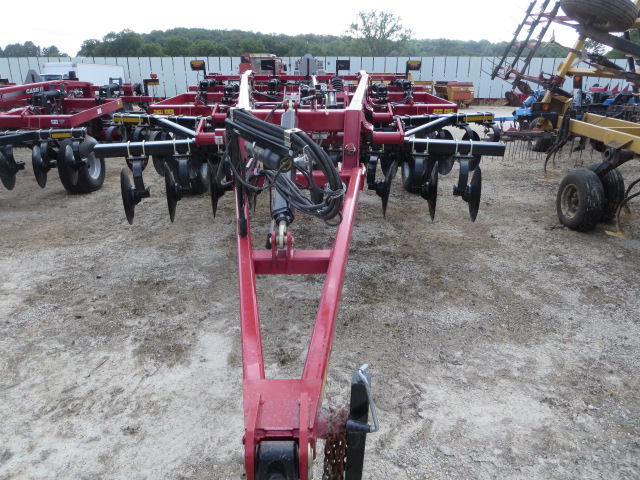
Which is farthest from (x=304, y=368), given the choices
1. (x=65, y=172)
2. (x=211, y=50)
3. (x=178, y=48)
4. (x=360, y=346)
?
(x=178, y=48)

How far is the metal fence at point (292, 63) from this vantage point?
22250 millimetres

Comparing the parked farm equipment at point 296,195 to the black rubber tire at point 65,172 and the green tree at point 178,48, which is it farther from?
the green tree at point 178,48

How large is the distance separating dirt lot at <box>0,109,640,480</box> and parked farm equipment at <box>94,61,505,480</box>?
1.92 ft

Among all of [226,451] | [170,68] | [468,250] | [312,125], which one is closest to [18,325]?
[226,451]

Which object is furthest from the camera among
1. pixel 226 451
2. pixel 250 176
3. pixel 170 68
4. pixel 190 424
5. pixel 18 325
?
pixel 170 68

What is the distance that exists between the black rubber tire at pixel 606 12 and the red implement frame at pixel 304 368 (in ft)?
12.1

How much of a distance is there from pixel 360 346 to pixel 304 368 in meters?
1.31

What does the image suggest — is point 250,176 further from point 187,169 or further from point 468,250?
point 468,250

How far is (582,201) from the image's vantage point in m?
4.71

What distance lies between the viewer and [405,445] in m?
2.20

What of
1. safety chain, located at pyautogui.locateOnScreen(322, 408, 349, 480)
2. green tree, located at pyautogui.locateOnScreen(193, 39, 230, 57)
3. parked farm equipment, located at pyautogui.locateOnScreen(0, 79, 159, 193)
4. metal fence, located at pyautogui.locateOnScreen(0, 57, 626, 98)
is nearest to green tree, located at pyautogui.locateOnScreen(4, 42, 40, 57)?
green tree, located at pyautogui.locateOnScreen(193, 39, 230, 57)

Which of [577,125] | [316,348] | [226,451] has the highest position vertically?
[577,125]

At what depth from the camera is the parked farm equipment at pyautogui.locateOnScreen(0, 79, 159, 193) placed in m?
5.20

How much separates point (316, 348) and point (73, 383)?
1594mm
